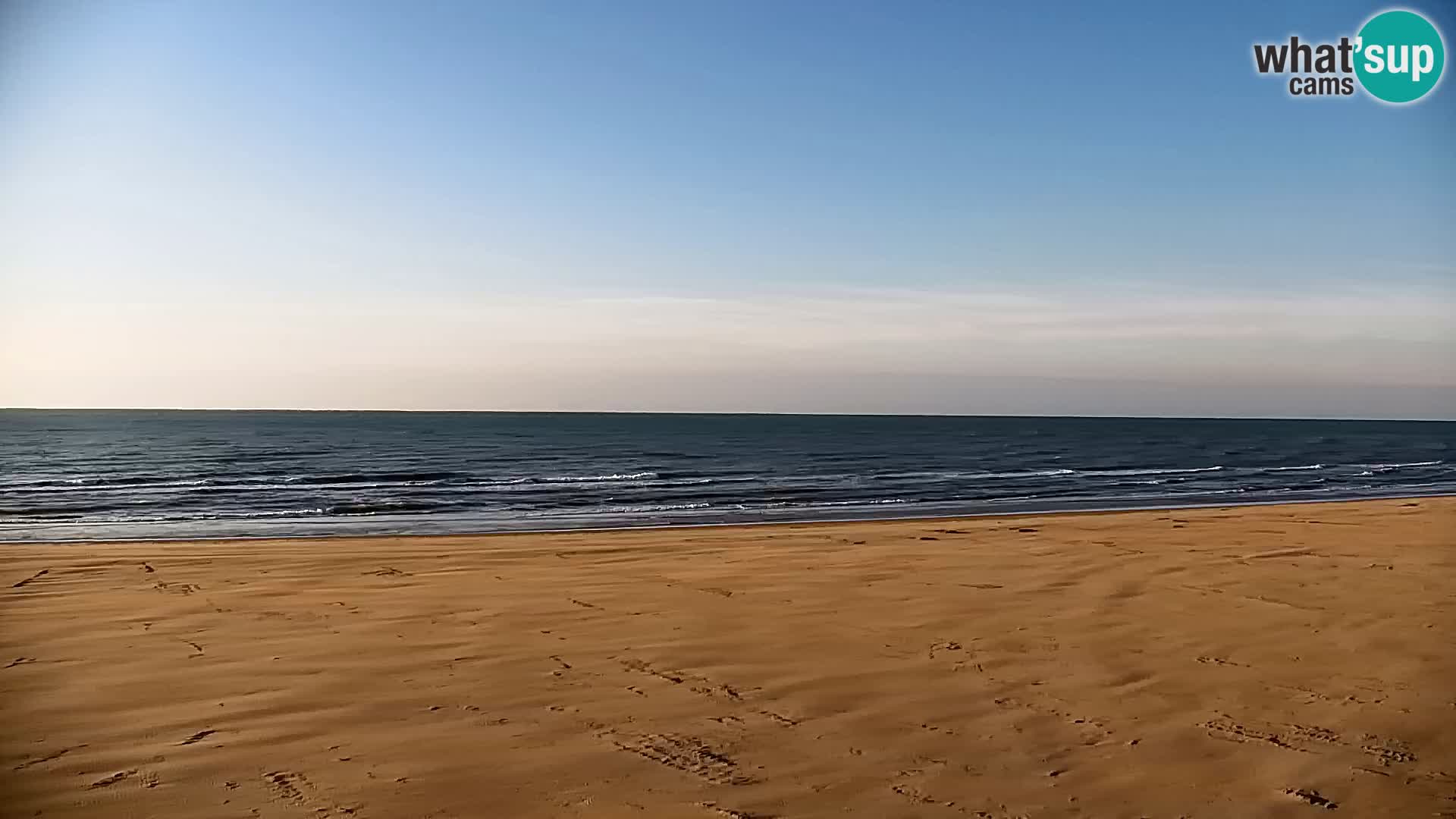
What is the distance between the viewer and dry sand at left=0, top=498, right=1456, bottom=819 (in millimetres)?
3998

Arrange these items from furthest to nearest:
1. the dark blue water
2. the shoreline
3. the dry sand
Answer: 1. the dark blue water
2. the shoreline
3. the dry sand

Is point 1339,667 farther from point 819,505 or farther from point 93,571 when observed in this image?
point 819,505

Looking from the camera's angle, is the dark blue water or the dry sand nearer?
the dry sand

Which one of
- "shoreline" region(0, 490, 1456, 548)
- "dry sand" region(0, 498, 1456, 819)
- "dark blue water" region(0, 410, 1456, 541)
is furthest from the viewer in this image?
"dark blue water" region(0, 410, 1456, 541)

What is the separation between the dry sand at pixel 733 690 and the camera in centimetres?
400

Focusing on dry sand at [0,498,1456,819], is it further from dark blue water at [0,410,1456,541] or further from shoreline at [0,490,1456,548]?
dark blue water at [0,410,1456,541]

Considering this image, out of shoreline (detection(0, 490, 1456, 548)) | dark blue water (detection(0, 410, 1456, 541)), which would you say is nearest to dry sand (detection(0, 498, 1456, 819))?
shoreline (detection(0, 490, 1456, 548))

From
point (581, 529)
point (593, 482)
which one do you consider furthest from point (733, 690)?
point (593, 482)

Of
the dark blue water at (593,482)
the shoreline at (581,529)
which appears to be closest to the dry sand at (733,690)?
the shoreline at (581,529)

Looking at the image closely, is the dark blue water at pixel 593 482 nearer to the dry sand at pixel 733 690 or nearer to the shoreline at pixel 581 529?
the shoreline at pixel 581 529

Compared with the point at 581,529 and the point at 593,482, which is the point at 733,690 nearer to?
the point at 581,529

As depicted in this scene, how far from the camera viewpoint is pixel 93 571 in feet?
32.1

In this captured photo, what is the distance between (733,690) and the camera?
5.41m

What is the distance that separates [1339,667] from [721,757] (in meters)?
4.14
